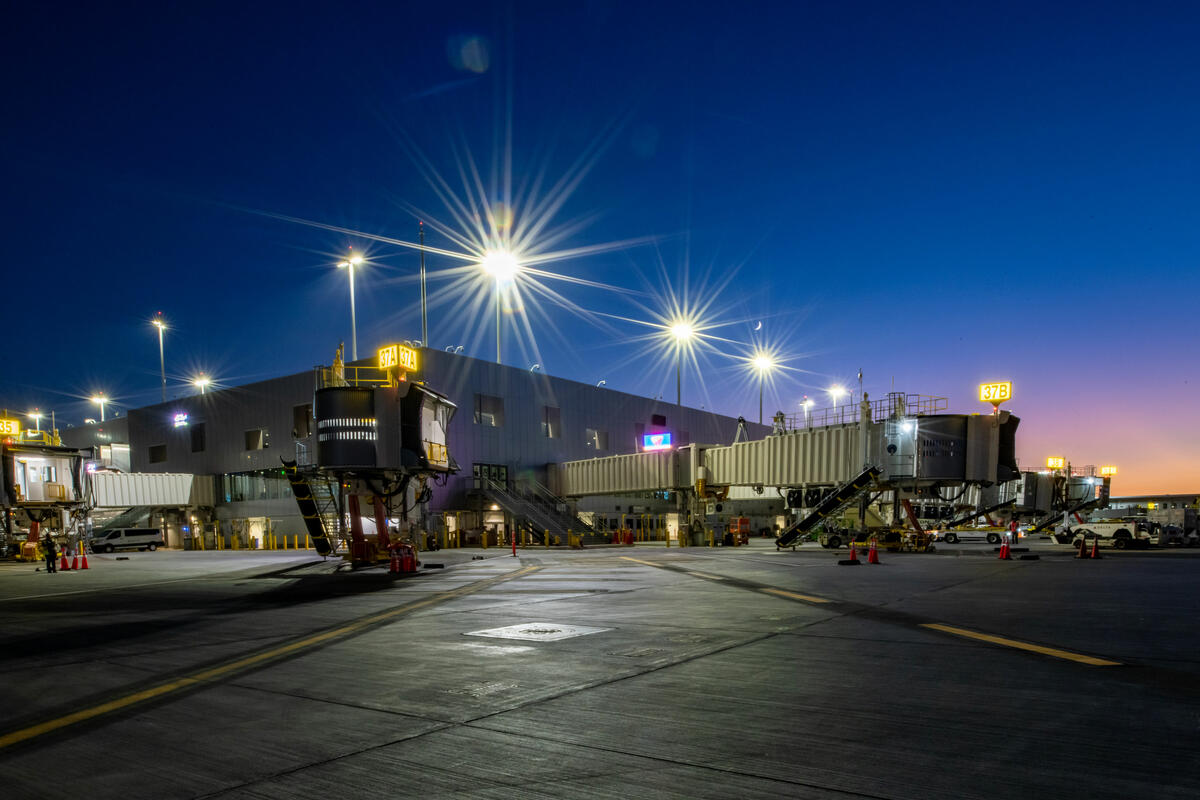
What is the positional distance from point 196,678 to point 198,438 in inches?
2565

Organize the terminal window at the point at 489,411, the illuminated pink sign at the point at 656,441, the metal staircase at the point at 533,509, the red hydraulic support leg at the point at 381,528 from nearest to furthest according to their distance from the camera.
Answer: the red hydraulic support leg at the point at 381,528 < the metal staircase at the point at 533,509 < the terminal window at the point at 489,411 < the illuminated pink sign at the point at 656,441

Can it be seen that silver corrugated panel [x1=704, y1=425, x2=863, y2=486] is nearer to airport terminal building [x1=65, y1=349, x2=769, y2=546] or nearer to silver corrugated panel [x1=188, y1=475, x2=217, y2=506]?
airport terminal building [x1=65, y1=349, x2=769, y2=546]

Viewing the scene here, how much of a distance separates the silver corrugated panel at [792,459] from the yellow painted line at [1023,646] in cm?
2916

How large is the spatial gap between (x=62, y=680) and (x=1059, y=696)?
33.7ft

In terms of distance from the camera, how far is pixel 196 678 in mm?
7992

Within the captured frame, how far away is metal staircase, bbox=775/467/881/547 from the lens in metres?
37.0

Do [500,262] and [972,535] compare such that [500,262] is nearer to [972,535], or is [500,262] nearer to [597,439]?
[597,439]

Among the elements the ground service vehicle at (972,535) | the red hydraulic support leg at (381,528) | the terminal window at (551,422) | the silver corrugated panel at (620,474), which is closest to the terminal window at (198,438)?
the terminal window at (551,422)

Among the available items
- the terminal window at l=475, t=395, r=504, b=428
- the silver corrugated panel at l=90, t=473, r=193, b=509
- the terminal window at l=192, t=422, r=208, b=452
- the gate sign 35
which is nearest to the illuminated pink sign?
the terminal window at l=475, t=395, r=504, b=428

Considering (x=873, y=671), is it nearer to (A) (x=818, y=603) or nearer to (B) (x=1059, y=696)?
(B) (x=1059, y=696)

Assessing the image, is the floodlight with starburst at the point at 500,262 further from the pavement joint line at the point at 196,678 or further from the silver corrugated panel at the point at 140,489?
the pavement joint line at the point at 196,678

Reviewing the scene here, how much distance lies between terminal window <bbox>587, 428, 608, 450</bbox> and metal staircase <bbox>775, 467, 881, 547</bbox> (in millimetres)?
28820

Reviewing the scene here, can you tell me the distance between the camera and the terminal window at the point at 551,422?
62.2 metres

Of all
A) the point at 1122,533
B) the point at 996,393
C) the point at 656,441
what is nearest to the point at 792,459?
the point at 996,393
